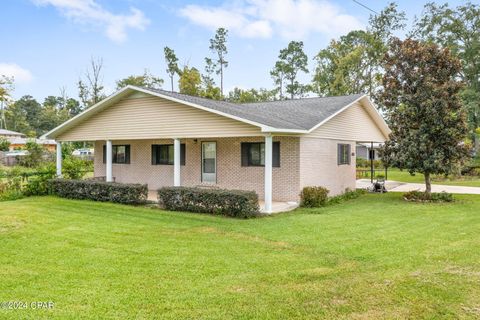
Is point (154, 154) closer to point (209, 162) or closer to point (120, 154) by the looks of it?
point (120, 154)

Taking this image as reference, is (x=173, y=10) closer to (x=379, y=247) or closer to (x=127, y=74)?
(x=379, y=247)

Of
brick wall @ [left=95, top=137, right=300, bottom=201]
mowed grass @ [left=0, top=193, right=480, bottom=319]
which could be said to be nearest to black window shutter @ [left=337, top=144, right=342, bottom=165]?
brick wall @ [left=95, top=137, right=300, bottom=201]

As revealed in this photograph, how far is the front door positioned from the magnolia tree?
680cm

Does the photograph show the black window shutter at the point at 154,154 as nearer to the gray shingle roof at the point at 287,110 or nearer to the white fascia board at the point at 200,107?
the gray shingle roof at the point at 287,110

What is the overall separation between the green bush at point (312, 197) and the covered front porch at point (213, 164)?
0.35m

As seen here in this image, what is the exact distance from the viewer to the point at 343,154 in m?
17.2

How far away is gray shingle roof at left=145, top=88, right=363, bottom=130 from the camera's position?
500 inches

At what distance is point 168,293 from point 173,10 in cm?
1651

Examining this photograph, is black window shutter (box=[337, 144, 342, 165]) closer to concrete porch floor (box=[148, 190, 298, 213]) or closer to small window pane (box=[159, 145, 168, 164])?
concrete porch floor (box=[148, 190, 298, 213])

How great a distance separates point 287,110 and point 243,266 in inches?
430

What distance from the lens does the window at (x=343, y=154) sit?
16.8 meters

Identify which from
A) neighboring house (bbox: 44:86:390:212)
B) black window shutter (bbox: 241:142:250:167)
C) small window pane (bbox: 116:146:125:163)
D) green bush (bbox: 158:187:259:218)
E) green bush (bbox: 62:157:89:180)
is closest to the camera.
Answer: green bush (bbox: 158:187:259:218)

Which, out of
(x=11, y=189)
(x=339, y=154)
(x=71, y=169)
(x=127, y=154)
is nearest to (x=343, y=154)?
(x=339, y=154)

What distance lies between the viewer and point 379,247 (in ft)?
24.8
